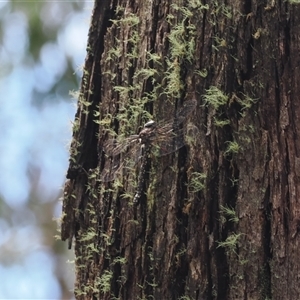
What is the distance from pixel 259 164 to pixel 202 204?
0.14 meters

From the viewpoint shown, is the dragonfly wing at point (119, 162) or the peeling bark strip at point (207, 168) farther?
the dragonfly wing at point (119, 162)

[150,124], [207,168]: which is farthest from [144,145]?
[207,168]

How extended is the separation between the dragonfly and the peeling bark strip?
0.06 ft

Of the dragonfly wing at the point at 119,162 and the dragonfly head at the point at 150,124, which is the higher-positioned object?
the dragonfly head at the point at 150,124

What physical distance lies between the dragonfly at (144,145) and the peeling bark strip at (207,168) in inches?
0.7

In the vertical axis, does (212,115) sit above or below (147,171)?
above

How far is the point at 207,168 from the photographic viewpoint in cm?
110

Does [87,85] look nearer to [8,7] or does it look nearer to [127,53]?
[127,53]

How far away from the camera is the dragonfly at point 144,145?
3.73 feet

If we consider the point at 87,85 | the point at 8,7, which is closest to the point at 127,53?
the point at 87,85

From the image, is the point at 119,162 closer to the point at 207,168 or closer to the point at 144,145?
the point at 144,145

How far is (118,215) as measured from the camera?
46.9 inches

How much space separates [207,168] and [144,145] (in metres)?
0.16

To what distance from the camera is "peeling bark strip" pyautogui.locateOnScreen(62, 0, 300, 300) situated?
3.47 ft
